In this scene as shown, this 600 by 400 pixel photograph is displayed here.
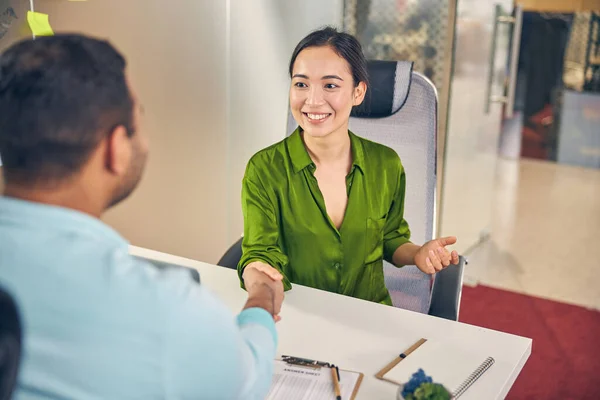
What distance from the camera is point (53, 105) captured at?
750mm

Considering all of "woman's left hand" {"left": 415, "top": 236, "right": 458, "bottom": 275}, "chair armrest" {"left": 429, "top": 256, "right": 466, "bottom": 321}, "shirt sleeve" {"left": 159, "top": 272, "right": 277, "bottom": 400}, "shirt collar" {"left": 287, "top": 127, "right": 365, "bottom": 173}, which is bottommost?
"chair armrest" {"left": 429, "top": 256, "right": 466, "bottom": 321}

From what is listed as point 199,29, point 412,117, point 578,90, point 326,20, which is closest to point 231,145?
point 199,29

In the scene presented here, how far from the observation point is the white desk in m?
1.26

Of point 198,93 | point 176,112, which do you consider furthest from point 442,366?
point 198,93

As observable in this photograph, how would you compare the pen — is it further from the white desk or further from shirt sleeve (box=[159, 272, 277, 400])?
shirt sleeve (box=[159, 272, 277, 400])

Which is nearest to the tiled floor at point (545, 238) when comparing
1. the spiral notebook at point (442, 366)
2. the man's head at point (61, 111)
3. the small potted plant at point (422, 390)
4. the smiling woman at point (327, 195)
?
the smiling woman at point (327, 195)

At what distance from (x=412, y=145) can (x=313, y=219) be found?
0.50 metres

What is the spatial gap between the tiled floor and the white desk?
2.36 m

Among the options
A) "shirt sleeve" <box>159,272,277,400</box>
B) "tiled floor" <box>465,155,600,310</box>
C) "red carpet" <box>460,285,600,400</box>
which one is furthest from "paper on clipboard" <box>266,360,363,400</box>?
"tiled floor" <box>465,155,600,310</box>

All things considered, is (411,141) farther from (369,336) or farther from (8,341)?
(8,341)

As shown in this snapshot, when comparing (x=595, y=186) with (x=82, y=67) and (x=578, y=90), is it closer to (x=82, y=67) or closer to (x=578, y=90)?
(x=578, y=90)

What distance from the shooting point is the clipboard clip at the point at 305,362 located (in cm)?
126

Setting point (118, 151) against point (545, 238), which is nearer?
point (118, 151)

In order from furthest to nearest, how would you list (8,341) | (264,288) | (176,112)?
(176,112) → (264,288) → (8,341)
